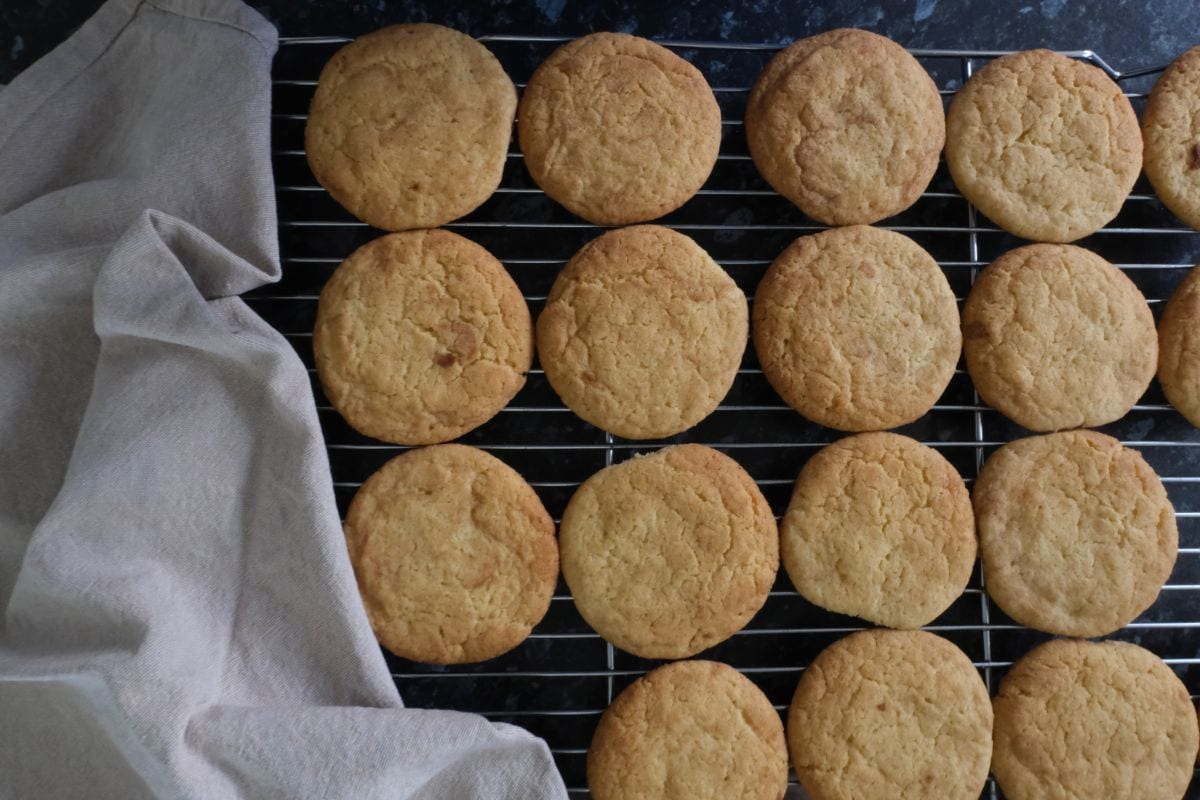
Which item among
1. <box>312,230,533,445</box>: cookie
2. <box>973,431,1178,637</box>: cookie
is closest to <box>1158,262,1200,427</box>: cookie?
<box>973,431,1178,637</box>: cookie

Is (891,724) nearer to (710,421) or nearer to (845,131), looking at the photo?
(710,421)

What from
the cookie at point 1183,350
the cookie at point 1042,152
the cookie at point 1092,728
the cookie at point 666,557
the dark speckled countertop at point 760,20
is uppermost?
the dark speckled countertop at point 760,20

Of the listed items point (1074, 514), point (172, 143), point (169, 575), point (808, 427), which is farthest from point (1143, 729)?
point (172, 143)

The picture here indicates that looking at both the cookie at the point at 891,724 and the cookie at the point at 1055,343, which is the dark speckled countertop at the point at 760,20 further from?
the cookie at the point at 891,724

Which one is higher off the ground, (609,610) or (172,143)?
(172,143)

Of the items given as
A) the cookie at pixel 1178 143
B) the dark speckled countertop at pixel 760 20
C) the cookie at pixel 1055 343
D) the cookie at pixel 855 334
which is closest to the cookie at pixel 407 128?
the dark speckled countertop at pixel 760 20

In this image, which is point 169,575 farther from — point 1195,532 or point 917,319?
point 1195,532

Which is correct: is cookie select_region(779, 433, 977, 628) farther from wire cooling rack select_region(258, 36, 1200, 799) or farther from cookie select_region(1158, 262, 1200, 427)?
cookie select_region(1158, 262, 1200, 427)
